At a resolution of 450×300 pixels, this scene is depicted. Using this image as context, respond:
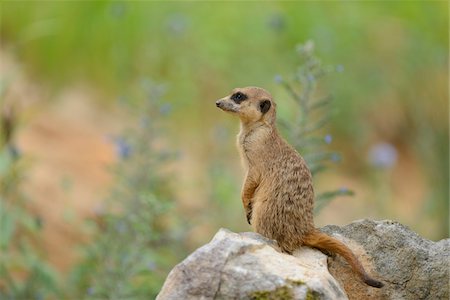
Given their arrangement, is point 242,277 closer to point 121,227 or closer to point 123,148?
point 121,227

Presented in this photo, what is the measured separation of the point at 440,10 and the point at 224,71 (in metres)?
2.76

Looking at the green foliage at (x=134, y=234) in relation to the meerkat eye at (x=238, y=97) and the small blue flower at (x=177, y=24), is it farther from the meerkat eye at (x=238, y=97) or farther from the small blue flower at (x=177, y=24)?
the small blue flower at (x=177, y=24)

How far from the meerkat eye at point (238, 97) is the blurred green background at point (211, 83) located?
3.73 metres

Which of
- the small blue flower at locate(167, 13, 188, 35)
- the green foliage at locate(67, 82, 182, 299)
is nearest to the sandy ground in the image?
the green foliage at locate(67, 82, 182, 299)

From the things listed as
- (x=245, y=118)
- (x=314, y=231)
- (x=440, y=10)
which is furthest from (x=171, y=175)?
(x=440, y=10)

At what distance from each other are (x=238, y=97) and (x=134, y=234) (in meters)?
2.00

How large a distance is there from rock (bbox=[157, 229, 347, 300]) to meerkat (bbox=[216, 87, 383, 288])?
0.37 metres

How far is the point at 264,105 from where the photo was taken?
13.1 ft

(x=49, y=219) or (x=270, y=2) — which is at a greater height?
(x=270, y=2)

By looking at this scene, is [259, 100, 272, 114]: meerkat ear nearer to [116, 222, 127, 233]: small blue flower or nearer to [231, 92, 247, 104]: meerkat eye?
[231, 92, 247, 104]: meerkat eye

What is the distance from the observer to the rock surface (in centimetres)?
302

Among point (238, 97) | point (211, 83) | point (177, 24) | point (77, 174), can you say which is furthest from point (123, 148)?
point (211, 83)

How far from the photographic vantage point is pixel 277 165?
12.3 ft

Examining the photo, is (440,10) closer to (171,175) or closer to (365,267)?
(171,175)
